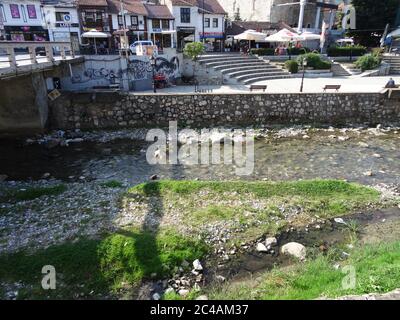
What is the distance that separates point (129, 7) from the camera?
3850 cm

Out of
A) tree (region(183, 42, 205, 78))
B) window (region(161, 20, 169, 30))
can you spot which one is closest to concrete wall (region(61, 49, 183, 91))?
tree (region(183, 42, 205, 78))

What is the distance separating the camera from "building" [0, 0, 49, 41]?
34.9m

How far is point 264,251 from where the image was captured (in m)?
8.78

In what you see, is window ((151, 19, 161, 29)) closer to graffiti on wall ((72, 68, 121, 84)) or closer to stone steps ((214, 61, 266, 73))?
stone steps ((214, 61, 266, 73))

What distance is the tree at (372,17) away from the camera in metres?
42.0

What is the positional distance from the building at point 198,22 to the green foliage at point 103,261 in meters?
34.1

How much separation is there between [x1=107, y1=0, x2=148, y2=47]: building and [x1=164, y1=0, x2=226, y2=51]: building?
13.5ft

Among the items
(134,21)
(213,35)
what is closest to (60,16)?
(134,21)

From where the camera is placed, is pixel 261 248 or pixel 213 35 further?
→ pixel 213 35

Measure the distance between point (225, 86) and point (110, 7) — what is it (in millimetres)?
21316

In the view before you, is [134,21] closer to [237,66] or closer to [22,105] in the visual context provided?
[237,66]

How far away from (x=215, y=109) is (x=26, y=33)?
29.2m
